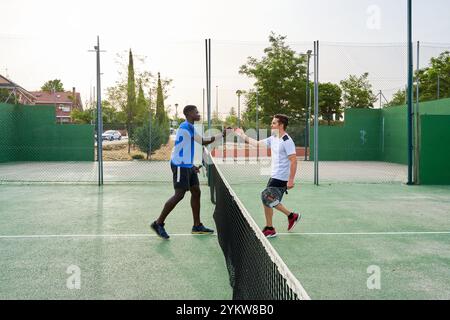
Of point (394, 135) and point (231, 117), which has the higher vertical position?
point (231, 117)

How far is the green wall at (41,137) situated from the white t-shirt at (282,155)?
15483 millimetres

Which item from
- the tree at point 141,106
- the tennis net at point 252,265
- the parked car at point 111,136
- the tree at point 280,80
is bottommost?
the tennis net at point 252,265

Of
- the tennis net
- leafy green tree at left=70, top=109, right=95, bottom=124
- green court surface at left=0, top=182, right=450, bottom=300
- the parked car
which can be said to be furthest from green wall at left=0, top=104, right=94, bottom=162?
leafy green tree at left=70, top=109, right=95, bottom=124

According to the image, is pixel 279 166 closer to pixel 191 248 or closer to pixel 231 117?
pixel 191 248

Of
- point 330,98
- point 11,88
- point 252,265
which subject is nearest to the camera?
point 252,265

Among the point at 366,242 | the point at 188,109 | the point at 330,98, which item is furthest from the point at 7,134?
the point at 330,98

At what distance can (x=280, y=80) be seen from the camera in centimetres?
3048

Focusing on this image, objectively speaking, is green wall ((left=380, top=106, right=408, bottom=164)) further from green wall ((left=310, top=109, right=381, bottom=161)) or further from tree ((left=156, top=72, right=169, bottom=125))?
tree ((left=156, top=72, right=169, bottom=125))

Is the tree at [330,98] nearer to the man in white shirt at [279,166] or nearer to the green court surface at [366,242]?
the green court surface at [366,242]

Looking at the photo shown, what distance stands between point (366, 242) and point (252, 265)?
3016 mm

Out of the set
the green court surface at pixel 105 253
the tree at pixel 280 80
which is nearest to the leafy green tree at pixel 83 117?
the tree at pixel 280 80

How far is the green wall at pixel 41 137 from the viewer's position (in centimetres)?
1953

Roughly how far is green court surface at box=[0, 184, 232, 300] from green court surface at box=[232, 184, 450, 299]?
0.93 metres

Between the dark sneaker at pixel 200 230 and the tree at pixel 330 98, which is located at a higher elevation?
the tree at pixel 330 98
